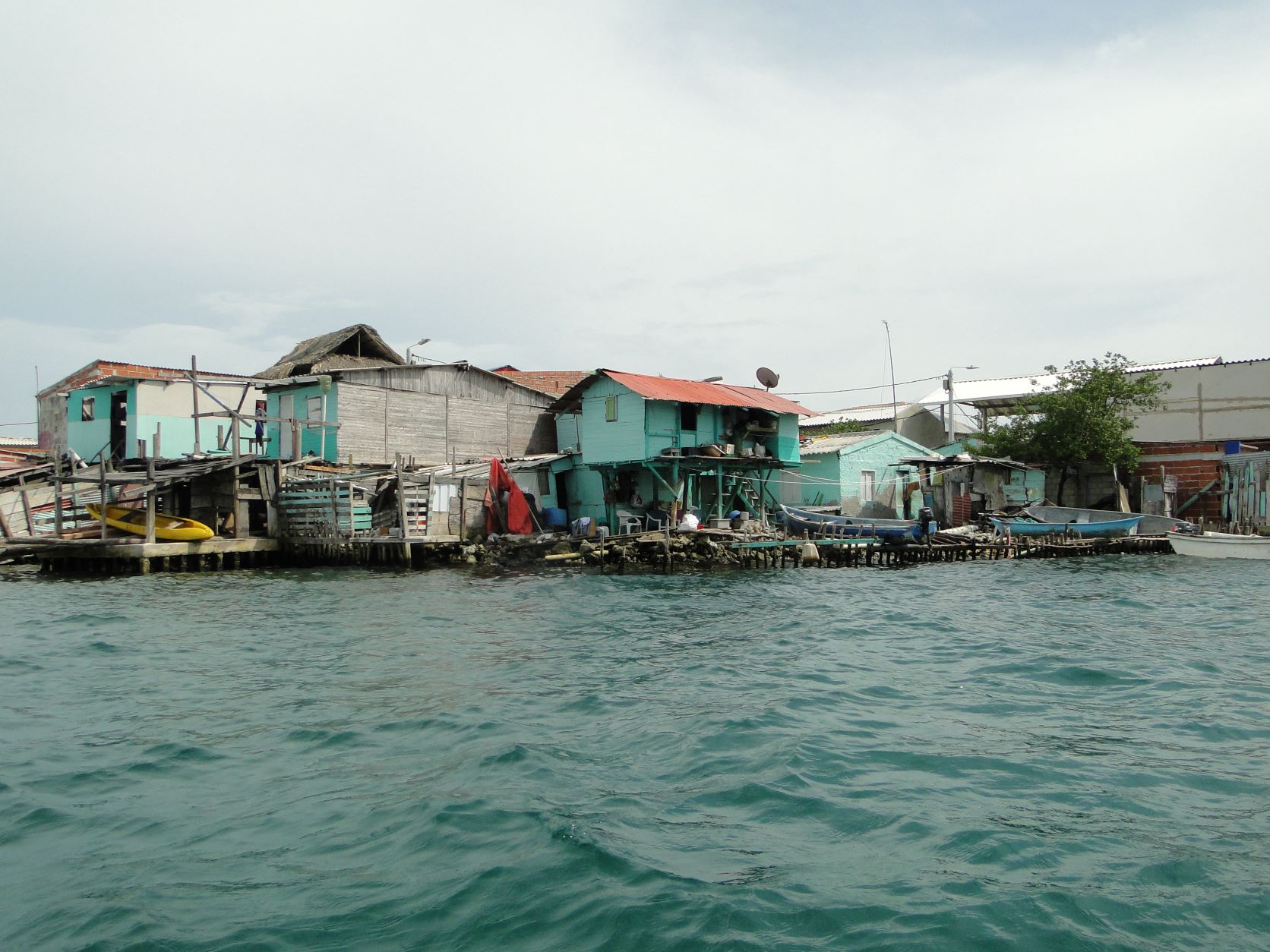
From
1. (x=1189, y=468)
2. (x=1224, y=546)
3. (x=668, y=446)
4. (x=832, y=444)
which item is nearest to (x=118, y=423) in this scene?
(x=668, y=446)

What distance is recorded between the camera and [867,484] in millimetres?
33375

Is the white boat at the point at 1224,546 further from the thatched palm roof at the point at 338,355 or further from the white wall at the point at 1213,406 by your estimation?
the thatched palm roof at the point at 338,355

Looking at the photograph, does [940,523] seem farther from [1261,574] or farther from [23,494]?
[23,494]

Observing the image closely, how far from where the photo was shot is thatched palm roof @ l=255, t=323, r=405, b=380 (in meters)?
30.8

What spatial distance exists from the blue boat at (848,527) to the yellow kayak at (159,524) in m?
17.4

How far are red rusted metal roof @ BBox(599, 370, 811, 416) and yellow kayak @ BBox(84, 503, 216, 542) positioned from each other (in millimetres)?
12575

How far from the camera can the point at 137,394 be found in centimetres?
3164

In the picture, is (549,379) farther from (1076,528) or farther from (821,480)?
(1076,528)

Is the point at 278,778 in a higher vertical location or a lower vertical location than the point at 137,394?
lower

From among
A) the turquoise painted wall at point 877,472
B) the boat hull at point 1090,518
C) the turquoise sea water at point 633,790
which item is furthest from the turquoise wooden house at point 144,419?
the boat hull at point 1090,518

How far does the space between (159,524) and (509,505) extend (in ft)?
31.7

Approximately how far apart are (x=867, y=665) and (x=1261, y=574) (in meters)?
17.3

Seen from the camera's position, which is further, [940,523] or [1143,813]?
[940,523]

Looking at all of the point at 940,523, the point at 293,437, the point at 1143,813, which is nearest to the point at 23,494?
the point at 293,437
